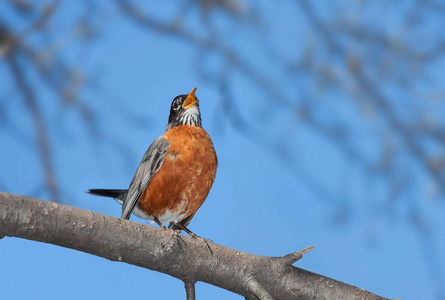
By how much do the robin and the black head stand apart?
197mm

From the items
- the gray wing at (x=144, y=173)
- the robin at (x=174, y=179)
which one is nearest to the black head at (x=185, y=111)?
the robin at (x=174, y=179)

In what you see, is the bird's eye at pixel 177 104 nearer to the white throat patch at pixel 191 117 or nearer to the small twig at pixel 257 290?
the white throat patch at pixel 191 117

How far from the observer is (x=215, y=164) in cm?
352

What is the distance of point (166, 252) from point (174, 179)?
3.09 ft

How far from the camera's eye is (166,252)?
2447mm

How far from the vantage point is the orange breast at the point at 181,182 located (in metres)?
3.35

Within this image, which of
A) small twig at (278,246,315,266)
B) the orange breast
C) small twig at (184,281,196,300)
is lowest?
small twig at (184,281,196,300)

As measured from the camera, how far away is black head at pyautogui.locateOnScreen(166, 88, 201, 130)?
383cm

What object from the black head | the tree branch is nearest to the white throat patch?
the black head

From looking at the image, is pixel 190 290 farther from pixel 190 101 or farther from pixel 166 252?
pixel 190 101

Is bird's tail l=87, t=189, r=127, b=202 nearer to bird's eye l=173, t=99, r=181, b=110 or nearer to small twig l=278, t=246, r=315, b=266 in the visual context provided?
bird's eye l=173, t=99, r=181, b=110

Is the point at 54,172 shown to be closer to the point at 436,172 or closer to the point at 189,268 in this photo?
the point at 189,268

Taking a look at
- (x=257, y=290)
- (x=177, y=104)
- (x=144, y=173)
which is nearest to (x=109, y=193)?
(x=144, y=173)

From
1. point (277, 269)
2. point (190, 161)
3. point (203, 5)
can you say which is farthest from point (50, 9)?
point (277, 269)
